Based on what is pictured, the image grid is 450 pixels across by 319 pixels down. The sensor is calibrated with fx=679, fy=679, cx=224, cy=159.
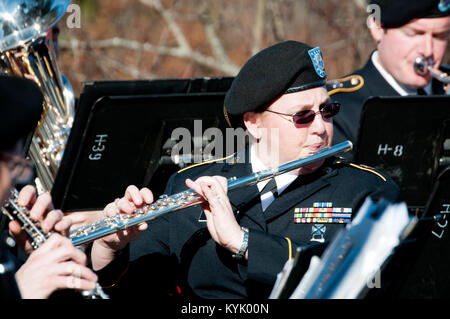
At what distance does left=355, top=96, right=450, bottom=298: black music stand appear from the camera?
3.14 meters

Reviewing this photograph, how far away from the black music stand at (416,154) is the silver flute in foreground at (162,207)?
0.52 m

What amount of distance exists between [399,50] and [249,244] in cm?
193

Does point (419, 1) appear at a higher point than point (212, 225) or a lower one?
higher

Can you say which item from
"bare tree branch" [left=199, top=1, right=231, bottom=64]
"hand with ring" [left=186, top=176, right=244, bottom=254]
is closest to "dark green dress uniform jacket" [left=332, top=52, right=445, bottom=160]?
"hand with ring" [left=186, top=176, right=244, bottom=254]

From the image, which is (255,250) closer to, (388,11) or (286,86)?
(286,86)

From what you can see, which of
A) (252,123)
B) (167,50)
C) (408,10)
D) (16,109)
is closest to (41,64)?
(252,123)

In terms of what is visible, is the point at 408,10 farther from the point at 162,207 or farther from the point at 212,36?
the point at 212,36

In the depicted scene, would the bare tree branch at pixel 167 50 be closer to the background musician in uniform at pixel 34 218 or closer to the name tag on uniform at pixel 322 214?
the name tag on uniform at pixel 322 214

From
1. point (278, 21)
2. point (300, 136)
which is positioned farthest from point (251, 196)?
point (278, 21)

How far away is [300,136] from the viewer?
114 inches

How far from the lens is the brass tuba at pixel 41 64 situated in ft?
12.6

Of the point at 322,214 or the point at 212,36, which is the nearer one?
the point at 322,214

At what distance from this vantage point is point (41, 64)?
407 cm

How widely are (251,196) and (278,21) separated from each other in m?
6.09
